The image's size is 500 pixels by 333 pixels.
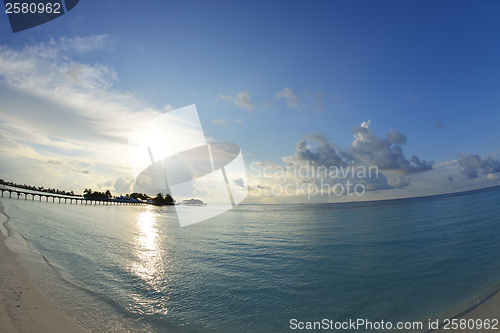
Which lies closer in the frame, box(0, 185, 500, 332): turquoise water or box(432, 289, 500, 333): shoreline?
box(432, 289, 500, 333): shoreline

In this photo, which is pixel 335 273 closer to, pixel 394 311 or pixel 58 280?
pixel 394 311

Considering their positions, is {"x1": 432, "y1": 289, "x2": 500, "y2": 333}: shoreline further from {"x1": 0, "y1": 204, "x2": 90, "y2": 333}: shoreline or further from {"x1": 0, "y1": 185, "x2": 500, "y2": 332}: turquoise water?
{"x1": 0, "y1": 204, "x2": 90, "y2": 333}: shoreline

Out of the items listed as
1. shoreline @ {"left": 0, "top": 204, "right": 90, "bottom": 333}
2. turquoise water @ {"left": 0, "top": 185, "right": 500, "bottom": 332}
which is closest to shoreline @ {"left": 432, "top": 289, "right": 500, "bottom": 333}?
turquoise water @ {"left": 0, "top": 185, "right": 500, "bottom": 332}

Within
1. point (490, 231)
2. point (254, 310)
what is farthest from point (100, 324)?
point (490, 231)

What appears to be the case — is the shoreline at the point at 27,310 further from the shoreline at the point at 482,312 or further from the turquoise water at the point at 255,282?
the shoreline at the point at 482,312

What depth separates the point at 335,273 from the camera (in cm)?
1319

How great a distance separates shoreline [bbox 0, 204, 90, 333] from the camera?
6.65 metres

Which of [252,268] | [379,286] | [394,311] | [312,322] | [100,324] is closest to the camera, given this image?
[100,324]

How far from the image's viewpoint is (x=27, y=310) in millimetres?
7559

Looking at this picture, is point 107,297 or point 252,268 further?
point 252,268

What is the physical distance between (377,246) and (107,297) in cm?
2238

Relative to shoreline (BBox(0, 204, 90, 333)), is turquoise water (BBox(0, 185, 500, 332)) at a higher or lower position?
lower

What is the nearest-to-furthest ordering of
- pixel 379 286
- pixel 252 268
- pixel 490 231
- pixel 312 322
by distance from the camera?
1. pixel 312 322
2. pixel 379 286
3. pixel 252 268
4. pixel 490 231

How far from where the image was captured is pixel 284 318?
8352 mm
